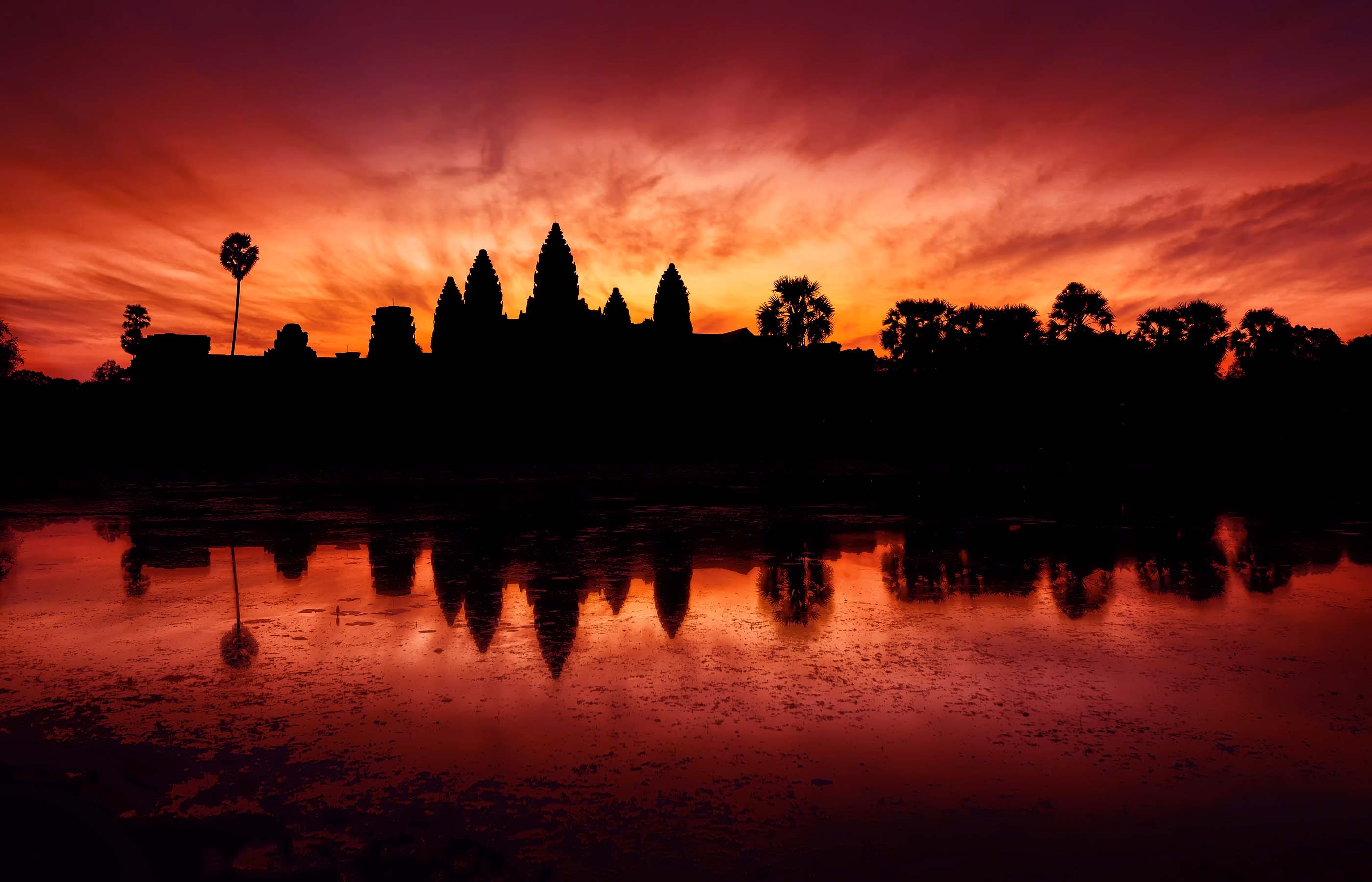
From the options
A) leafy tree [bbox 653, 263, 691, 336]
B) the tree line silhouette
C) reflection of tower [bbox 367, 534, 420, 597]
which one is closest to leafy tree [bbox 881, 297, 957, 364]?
the tree line silhouette

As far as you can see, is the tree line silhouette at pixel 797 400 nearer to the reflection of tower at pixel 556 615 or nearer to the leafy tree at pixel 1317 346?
the leafy tree at pixel 1317 346

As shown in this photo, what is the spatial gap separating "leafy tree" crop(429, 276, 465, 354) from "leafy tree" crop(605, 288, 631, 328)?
1365 centimetres

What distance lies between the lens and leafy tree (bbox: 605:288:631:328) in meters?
55.8

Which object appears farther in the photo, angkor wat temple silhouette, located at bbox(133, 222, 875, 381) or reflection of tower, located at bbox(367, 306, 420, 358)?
reflection of tower, located at bbox(367, 306, 420, 358)

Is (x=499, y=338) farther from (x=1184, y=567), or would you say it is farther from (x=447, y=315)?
(x=1184, y=567)

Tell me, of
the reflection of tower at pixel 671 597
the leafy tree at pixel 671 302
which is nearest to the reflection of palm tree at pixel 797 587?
the reflection of tower at pixel 671 597

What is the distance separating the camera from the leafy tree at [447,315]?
62.6m

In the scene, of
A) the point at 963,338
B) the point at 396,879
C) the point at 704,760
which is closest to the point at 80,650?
the point at 396,879

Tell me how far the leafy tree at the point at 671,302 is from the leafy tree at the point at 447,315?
1770 centimetres

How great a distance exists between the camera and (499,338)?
168ft

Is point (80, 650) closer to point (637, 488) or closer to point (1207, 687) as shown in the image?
point (1207, 687)

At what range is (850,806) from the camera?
3354 millimetres

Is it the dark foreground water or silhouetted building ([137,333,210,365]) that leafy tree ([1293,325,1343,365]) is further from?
silhouetted building ([137,333,210,365])

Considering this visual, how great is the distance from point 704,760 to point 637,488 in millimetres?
16288
